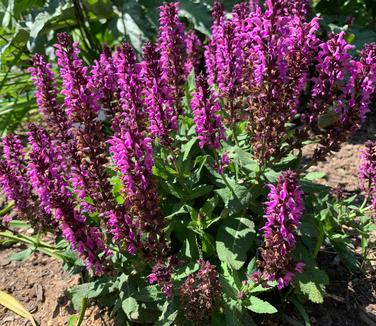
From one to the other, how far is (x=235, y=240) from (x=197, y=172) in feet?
2.09

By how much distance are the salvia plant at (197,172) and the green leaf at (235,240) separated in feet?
0.03

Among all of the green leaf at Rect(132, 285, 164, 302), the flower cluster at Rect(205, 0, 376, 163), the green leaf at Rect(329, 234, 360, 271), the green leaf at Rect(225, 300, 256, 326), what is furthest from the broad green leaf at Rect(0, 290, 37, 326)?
the green leaf at Rect(329, 234, 360, 271)

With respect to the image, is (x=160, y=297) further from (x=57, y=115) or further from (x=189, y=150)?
(x=57, y=115)

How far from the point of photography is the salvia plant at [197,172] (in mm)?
2568

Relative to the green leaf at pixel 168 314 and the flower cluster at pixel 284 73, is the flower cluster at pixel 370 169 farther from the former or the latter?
the green leaf at pixel 168 314

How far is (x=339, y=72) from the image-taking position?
9.56 feet

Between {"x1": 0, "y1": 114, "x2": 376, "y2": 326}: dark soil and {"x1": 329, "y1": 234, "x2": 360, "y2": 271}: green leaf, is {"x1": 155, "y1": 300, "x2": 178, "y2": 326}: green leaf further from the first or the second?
{"x1": 329, "y1": 234, "x2": 360, "y2": 271}: green leaf

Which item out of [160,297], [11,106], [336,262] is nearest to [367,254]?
[336,262]

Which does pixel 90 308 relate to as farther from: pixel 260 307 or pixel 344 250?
pixel 344 250

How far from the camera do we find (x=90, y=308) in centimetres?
372

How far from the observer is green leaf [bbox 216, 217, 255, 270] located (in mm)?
3102

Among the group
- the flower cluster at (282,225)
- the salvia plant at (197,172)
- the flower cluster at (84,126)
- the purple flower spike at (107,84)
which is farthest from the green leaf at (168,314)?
the purple flower spike at (107,84)

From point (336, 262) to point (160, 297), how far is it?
6.12ft

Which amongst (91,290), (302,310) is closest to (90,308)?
(91,290)
